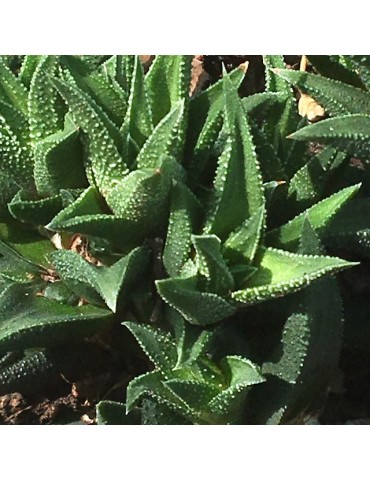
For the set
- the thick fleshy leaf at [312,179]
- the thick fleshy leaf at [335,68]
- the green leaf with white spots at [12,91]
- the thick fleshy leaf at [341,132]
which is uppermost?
the green leaf with white spots at [12,91]

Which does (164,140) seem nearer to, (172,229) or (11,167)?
(172,229)

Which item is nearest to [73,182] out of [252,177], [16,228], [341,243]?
[16,228]

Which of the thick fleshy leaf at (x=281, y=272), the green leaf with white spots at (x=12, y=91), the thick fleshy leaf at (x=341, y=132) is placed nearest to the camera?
the thick fleshy leaf at (x=281, y=272)

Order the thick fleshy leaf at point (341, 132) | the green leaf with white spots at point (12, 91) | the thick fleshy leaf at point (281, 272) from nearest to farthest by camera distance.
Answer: the thick fleshy leaf at point (281, 272)
the thick fleshy leaf at point (341, 132)
the green leaf with white spots at point (12, 91)

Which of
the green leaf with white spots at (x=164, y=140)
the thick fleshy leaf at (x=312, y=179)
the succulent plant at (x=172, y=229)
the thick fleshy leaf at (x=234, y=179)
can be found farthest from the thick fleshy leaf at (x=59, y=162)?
the thick fleshy leaf at (x=312, y=179)

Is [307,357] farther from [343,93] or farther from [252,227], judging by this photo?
[343,93]

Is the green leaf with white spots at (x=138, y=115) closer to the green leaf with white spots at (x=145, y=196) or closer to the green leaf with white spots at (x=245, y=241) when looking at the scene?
the green leaf with white spots at (x=145, y=196)

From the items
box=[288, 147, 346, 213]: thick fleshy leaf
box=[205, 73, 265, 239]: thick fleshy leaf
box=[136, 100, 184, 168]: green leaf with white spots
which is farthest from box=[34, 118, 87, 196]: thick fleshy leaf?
box=[288, 147, 346, 213]: thick fleshy leaf
